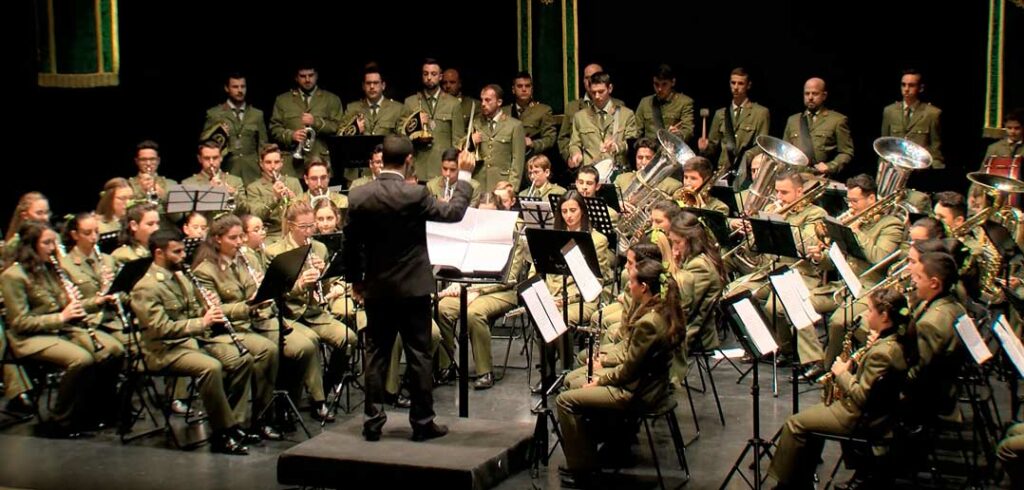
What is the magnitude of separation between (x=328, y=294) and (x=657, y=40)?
528 centimetres

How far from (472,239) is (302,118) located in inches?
202

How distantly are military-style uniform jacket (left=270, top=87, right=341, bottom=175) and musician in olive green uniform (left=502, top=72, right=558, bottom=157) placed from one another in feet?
5.48

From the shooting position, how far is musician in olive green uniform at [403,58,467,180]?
11711mm

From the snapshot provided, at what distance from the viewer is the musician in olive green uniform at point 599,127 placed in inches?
445

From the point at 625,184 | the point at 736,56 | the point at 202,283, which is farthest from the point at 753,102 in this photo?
the point at 202,283

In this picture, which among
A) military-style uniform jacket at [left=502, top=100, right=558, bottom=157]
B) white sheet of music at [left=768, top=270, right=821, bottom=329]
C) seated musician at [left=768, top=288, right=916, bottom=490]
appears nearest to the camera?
seated musician at [left=768, top=288, right=916, bottom=490]

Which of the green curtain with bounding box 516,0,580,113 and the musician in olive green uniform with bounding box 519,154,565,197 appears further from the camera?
the green curtain with bounding box 516,0,580,113

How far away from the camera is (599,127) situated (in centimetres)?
1140

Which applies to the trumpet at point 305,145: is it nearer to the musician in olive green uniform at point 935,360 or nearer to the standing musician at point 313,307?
the standing musician at point 313,307

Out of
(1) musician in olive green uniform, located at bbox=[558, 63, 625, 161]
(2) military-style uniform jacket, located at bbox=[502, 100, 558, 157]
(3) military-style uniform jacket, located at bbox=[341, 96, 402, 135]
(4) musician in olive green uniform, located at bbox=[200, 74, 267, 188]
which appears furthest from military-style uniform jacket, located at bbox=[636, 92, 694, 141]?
(4) musician in olive green uniform, located at bbox=[200, 74, 267, 188]

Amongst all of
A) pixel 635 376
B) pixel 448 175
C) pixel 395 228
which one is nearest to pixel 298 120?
pixel 448 175

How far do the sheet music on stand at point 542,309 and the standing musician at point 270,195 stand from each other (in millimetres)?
4219

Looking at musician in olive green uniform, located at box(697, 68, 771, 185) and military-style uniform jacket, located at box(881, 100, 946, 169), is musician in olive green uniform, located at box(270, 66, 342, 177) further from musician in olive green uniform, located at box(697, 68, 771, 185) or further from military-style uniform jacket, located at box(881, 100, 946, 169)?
military-style uniform jacket, located at box(881, 100, 946, 169)

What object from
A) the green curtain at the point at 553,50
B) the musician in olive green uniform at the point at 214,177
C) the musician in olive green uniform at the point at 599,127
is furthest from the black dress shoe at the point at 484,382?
the green curtain at the point at 553,50
